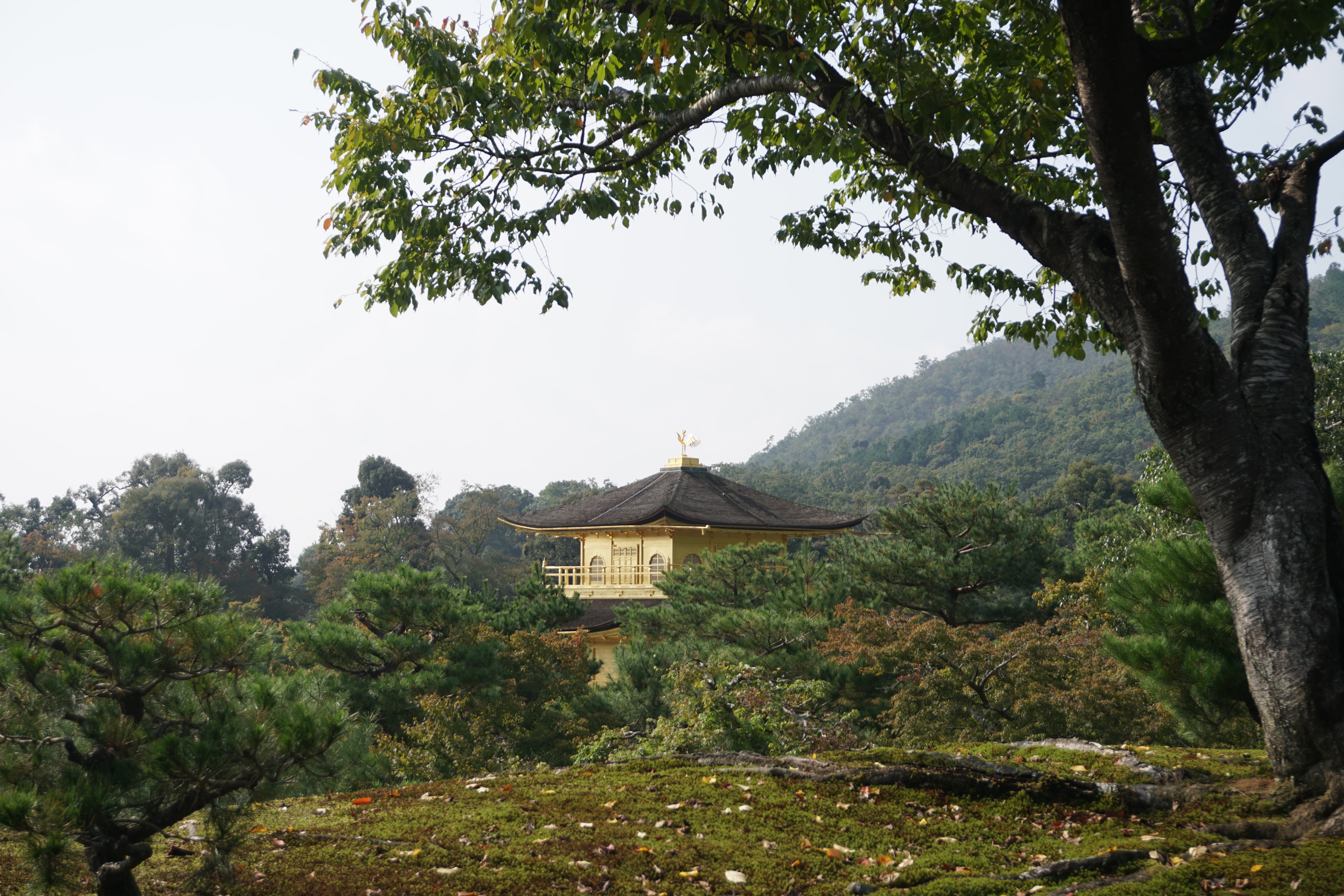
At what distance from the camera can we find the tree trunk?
238 centimetres

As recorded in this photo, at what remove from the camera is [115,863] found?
94.7 inches

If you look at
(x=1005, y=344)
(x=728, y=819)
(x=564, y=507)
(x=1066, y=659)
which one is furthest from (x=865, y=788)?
(x=1005, y=344)

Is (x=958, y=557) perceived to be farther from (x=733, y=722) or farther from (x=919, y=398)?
(x=919, y=398)

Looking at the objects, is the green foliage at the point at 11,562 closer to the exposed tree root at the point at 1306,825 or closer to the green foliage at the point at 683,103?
the green foliage at the point at 683,103

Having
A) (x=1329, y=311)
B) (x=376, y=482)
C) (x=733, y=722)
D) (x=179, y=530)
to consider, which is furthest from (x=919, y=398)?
(x=733, y=722)

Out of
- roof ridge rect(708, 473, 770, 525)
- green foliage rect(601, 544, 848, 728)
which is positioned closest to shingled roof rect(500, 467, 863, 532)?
roof ridge rect(708, 473, 770, 525)

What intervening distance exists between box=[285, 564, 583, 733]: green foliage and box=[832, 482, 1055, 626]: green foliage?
203 inches

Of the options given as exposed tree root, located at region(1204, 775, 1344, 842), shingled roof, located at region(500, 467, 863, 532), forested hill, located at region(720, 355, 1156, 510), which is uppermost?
forested hill, located at region(720, 355, 1156, 510)

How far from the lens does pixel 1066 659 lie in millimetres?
7781

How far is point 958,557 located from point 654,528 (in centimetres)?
681

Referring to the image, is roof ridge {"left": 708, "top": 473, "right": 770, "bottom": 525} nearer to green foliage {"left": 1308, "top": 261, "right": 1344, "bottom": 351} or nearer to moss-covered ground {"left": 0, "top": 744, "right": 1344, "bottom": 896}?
moss-covered ground {"left": 0, "top": 744, "right": 1344, "bottom": 896}

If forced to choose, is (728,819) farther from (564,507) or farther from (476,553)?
(476,553)

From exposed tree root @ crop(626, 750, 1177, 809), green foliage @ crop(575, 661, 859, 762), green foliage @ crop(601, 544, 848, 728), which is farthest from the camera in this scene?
green foliage @ crop(601, 544, 848, 728)

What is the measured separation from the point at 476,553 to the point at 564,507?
58.4 ft
